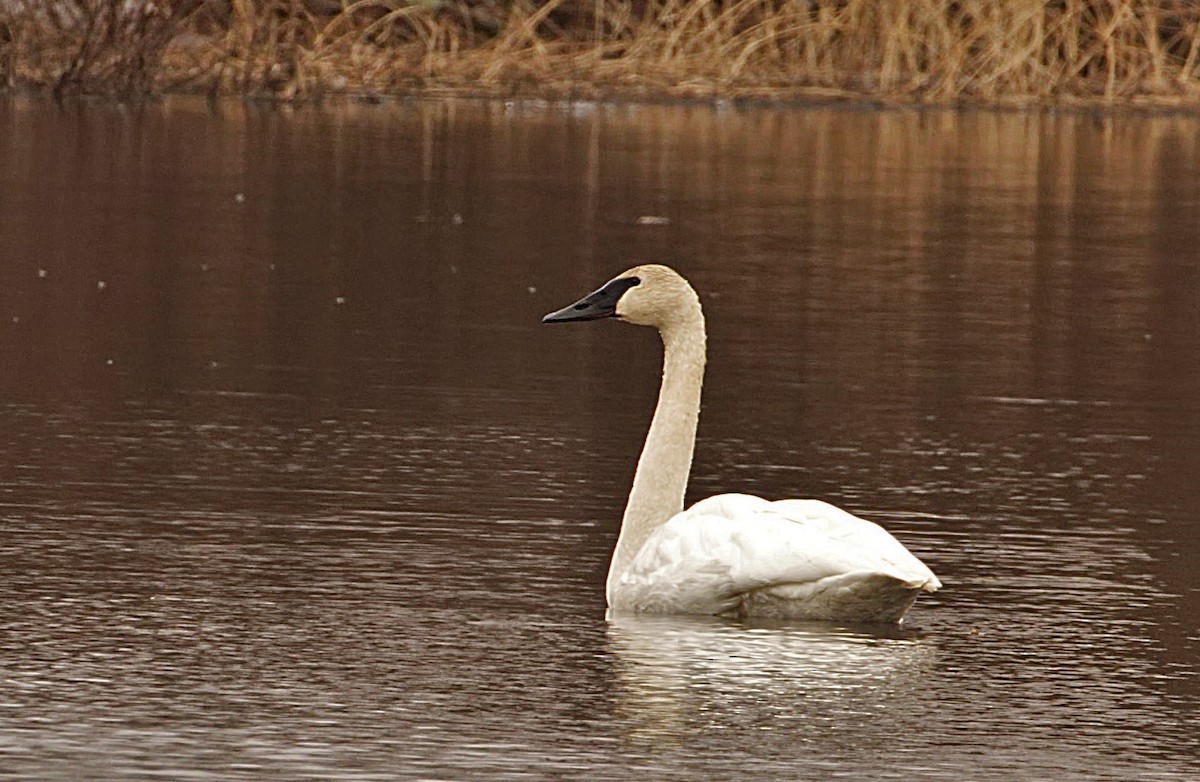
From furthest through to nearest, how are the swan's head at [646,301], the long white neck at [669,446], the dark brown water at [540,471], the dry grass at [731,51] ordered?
the dry grass at [731,51], the swan's head at [646,301], the long white neck at [669,446], the dark brown water at [540,471]

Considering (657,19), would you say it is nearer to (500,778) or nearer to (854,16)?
(854,16)

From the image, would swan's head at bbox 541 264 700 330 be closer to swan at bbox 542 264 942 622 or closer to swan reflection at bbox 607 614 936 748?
swan at bbox 542 264 942 622

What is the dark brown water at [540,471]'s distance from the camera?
20.0 ft

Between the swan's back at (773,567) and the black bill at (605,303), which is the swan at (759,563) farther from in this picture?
the black bill at (605,303)

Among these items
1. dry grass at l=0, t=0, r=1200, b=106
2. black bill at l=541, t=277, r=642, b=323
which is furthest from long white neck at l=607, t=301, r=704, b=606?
dry grass at l=0, t=0, r=1200, b=106

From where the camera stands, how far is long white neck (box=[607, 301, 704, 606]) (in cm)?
766

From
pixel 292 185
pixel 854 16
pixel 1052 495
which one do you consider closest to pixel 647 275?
pixel 1052 495

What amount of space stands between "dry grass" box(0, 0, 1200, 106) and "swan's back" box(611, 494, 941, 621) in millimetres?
23938

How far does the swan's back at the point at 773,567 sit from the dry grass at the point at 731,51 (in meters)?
23.9

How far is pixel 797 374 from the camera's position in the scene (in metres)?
12.1

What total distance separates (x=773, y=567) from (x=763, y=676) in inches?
19.0

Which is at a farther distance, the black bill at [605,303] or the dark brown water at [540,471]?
the black bill at [605,303]

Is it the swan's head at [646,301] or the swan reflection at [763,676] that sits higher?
the swan's head at [646,301]

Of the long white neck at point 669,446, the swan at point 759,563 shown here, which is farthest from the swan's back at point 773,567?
the long white neck at point 669,446
